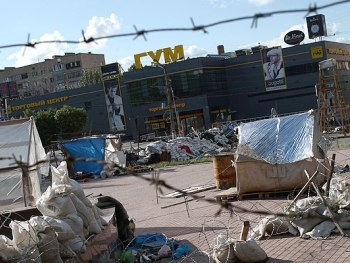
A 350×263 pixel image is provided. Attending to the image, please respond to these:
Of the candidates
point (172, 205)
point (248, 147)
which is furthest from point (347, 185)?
point (172, 205)

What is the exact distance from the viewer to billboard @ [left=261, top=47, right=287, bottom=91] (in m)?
69.8

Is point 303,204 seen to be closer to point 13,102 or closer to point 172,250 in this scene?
point 172,250

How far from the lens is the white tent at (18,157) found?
14.1 metres

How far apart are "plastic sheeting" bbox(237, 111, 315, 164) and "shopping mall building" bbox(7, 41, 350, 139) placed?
51.1 meters

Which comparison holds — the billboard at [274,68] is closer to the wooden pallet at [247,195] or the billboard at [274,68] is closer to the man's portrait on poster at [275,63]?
the man's portrait on poster at [275,63]

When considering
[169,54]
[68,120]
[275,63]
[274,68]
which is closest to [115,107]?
[169,54]

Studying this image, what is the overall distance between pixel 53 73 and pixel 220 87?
185ft

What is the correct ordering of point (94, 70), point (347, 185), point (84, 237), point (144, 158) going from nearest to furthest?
point (84, 237) < point (347, 185) < point (144, 158) < point (94, 70)

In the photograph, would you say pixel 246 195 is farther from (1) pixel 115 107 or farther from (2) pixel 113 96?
(2) pixel 113 96

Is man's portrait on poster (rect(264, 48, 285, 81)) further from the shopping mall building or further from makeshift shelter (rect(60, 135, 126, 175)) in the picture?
makeshift shelter (rect(60, 135, 126, 175))

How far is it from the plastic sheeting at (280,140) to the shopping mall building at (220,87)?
51092 mm

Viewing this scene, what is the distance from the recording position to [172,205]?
55.6ft

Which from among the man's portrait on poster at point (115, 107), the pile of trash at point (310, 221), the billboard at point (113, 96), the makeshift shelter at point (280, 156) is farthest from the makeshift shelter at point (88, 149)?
the man's portrait on poster at point (115, 107)

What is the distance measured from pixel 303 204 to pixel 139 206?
828 centimetres
